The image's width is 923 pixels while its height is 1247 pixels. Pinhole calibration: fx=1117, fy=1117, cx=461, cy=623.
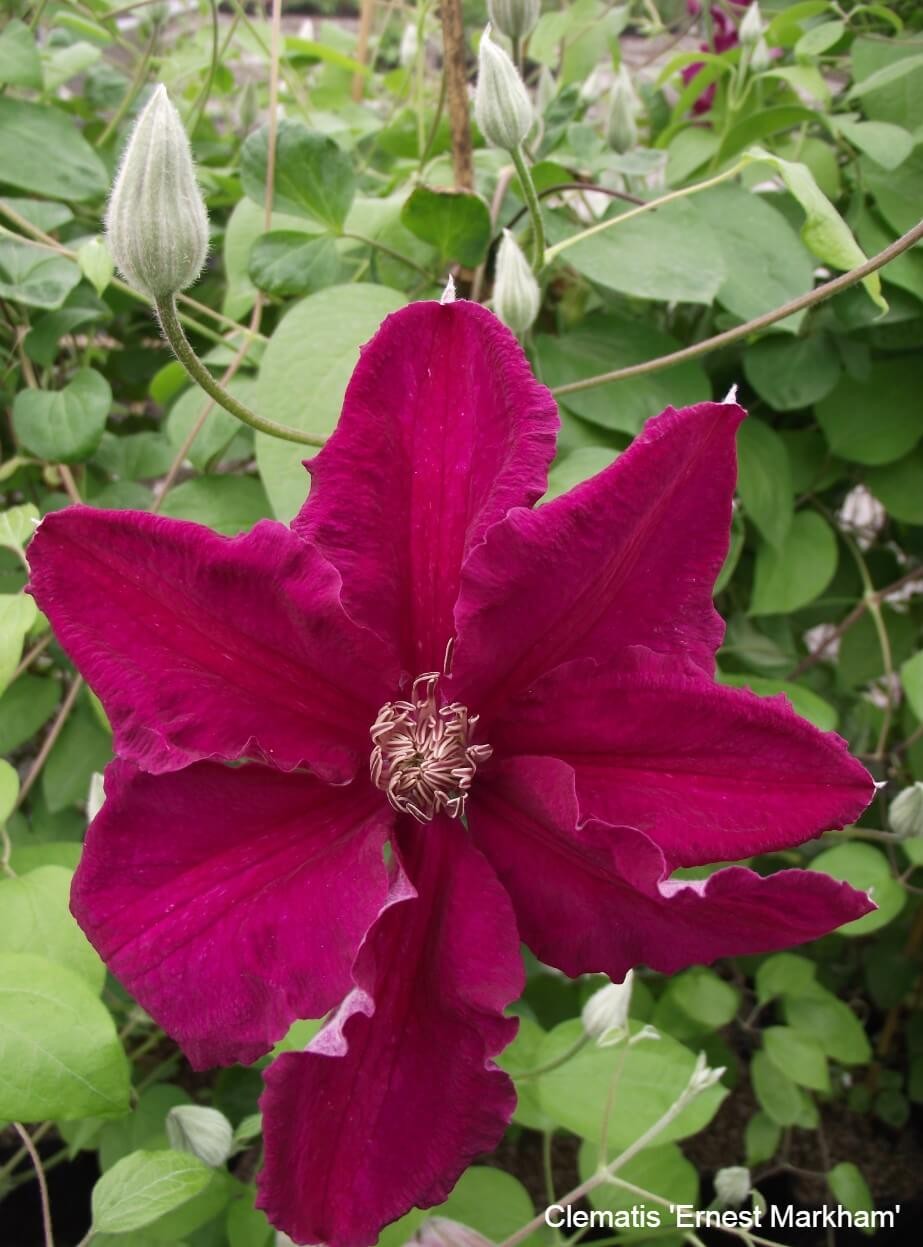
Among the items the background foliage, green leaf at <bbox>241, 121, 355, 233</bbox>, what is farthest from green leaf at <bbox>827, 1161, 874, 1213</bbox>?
green leaf at <bbox>241, 121, 355, 233</bbox>

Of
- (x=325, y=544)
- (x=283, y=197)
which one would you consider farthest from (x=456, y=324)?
(x=283, y=197)

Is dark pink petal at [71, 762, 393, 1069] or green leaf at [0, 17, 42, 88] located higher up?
green leaf at [0, 17, 42, 88]

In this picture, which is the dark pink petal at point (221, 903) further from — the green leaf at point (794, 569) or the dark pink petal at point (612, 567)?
the green leaf at point (794, 569)

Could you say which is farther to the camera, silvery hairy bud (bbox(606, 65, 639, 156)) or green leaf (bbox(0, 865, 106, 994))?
silvery hairy bud (bbox(606, 65, 639, 156))

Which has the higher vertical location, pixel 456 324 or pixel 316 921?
pixel 456 324

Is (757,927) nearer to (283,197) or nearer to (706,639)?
(706,639)

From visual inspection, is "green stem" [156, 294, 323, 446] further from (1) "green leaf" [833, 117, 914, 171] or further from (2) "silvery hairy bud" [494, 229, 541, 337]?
(1) "green leaf" [833, 117, 914, 171]
